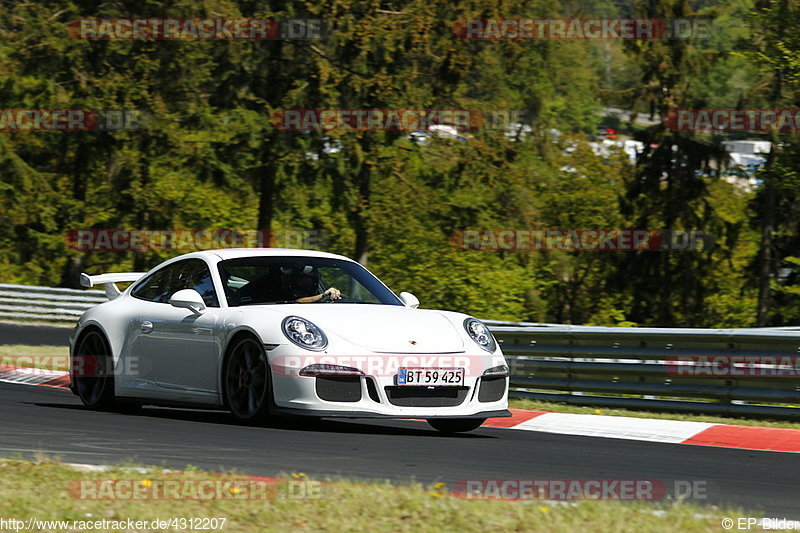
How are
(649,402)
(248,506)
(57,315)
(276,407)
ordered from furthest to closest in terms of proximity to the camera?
(57,315)
(649,402)
(276,407)
(248,506)

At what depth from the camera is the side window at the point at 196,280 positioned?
9.46 metres

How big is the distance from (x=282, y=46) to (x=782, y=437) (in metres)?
28.1

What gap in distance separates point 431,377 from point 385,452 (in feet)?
2.91

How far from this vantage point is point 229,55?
35719mm

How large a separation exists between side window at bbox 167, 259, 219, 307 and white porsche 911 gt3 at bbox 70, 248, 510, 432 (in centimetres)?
1

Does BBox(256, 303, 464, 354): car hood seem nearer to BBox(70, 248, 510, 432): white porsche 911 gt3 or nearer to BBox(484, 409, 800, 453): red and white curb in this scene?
BBox(70, 248, 510, 432): white porsche 911 gt3

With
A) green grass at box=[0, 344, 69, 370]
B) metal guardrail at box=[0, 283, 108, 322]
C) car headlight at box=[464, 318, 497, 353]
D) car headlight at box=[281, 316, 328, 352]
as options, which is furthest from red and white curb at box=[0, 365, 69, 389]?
metal guardrail at box=[0, 283, 108, 322]

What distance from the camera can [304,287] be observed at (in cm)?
954

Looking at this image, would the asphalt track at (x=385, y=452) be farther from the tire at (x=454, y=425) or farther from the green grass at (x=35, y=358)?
the green grass at (x=35, y=358)

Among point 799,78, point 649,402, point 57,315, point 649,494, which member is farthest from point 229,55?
point 649,494

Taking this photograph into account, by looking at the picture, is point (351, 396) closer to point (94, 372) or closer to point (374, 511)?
point (374, 511)

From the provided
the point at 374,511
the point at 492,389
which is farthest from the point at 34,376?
the point at 374,511

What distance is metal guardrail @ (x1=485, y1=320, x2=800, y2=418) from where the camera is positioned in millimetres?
10812

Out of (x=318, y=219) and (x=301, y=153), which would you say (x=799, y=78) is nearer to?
(x=301, y=153)
